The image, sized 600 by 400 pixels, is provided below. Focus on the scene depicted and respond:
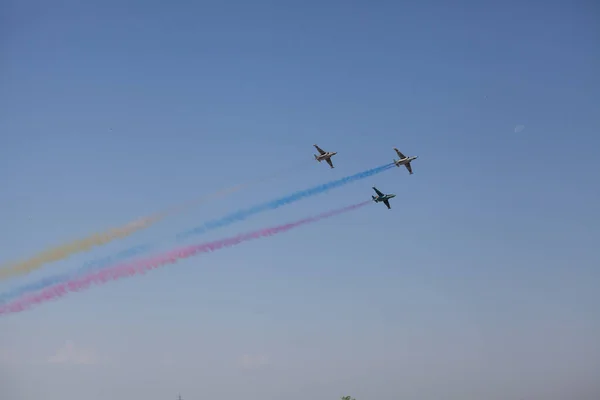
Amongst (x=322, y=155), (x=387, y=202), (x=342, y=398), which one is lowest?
(x=342, y=398)

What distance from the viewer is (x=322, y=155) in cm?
12738

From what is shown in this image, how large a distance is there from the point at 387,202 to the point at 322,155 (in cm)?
1993

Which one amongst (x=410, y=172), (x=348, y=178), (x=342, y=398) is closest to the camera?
(x=348, y=178)

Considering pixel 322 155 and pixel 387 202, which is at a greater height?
pixel 322 155

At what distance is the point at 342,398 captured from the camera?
603ft

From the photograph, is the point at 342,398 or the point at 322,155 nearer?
the point at 322,155

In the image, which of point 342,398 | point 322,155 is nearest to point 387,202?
point 322,155

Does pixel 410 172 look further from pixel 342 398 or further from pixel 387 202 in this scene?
pixel 342 398

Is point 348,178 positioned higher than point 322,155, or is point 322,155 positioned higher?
point 322,155

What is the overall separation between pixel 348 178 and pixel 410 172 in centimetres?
1795

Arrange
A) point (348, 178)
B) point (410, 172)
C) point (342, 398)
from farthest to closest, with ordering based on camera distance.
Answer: point (342, 398), point (410, 172), point (348, 178)

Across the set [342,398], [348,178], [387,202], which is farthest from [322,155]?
[342,398]

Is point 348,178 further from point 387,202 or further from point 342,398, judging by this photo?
point 342,398

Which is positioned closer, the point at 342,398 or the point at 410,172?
the point at 410,172
